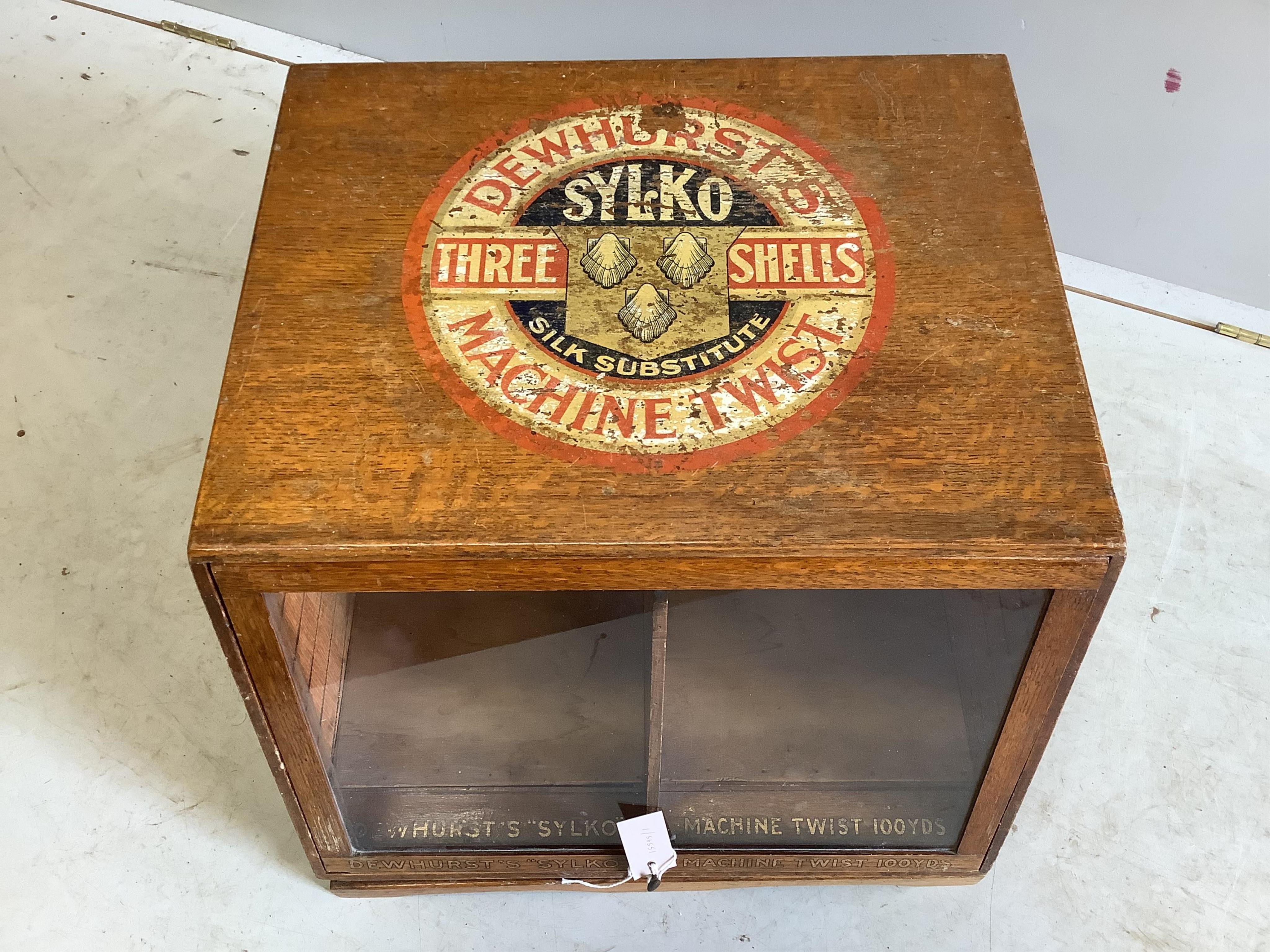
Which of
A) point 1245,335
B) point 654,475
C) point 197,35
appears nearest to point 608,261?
point 654,475

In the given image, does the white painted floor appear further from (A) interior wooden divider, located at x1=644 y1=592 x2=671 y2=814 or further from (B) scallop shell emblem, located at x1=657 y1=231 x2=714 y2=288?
(B) scallop shell emblem, located at x1=657 y1=231 x2=714 y2=288

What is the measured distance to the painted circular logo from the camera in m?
1.02

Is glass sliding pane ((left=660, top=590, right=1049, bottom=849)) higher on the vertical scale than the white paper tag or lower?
higher

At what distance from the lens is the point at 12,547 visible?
1514mm

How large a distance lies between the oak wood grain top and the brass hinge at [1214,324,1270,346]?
70 cm

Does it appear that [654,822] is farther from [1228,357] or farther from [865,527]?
[1228,357]

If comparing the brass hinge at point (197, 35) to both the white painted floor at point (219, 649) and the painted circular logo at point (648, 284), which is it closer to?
the white painted floor at point (219, 649)

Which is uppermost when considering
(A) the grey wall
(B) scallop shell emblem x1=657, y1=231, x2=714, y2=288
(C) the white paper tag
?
(B) scallop shell emblem x1=657, y1=231, x2=714, y2=288

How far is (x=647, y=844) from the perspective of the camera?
1.22 meters

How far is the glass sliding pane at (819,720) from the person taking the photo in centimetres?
125

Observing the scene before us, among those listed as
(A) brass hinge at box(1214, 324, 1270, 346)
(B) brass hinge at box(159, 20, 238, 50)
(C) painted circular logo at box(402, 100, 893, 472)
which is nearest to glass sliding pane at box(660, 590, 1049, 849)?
(C) painted circular logo at box(402, 100, 893, 472)

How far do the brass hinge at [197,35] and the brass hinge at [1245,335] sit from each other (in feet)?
4.95

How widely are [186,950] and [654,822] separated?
0.49 meters

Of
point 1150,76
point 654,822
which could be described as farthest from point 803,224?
point 1150,76
